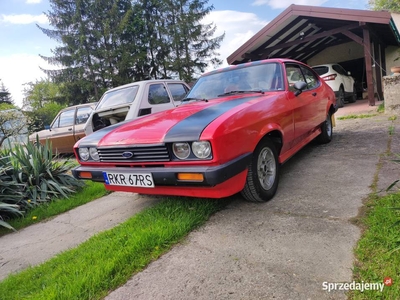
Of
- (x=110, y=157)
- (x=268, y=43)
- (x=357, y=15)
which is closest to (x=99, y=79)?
(x=268, y=43)

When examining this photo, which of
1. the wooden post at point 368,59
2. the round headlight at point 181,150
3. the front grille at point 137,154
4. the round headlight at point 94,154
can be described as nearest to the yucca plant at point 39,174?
the round headlight at point 94,154

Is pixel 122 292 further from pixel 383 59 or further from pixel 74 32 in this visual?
pixel 74 32

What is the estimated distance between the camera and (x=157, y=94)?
591 centimetres

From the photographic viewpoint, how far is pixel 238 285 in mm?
1715

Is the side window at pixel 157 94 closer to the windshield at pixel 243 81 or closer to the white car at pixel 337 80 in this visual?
the windshield at pixel 243 81

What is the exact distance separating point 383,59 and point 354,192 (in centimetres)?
1390

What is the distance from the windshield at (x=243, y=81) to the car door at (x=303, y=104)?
0.23 m

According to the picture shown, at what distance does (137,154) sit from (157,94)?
356cm

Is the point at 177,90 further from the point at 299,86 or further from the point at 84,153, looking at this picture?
the point at 84,153

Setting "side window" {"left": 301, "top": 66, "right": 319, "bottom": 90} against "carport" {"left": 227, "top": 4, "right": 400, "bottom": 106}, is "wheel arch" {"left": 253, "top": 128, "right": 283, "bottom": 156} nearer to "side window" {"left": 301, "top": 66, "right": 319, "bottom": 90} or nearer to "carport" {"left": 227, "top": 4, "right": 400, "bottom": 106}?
"side window" {"left": 301, "top": 66, "right": 319, "bottom": 90}

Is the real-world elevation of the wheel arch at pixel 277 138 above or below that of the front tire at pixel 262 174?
above

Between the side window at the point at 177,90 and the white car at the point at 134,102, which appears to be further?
the side window at the point at 177,90

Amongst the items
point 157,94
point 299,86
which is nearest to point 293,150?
point 299,86

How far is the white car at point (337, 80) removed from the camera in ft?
30.7
